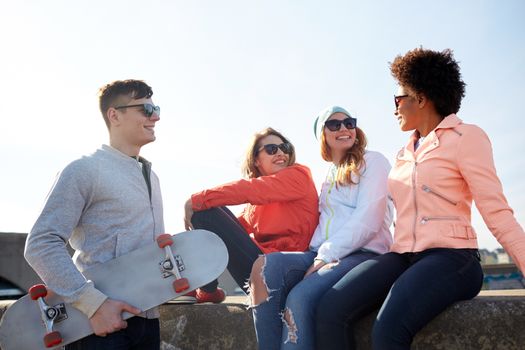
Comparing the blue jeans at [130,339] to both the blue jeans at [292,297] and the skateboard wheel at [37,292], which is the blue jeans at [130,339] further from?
the blue jeans at [292,297]

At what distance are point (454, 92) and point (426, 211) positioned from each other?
2.70 ft

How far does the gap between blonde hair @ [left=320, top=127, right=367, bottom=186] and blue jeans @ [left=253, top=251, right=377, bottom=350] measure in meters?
0.58

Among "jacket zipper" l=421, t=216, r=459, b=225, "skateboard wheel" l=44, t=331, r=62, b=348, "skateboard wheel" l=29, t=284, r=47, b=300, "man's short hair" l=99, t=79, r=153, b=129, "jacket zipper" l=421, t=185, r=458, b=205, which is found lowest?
"skateboard wheel" l=44, t=331, r=62, b=348

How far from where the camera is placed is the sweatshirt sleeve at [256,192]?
12.3ft

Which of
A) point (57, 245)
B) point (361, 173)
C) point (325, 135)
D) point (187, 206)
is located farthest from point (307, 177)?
point (57, 245)

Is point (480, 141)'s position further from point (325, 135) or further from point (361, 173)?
point (325, 135)

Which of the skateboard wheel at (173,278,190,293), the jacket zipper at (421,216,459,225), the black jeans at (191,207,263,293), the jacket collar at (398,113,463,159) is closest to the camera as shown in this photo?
the jacket zipper at (421,216,459,225)

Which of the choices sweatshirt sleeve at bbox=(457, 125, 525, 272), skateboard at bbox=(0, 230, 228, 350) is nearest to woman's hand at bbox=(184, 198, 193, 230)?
skateboard at bbox=(0, 230, 228, 350)

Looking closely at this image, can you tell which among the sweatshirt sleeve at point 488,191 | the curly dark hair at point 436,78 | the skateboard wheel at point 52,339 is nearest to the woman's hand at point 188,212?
the skateboard wheel at point 52,339

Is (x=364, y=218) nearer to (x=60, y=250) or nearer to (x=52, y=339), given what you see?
(x=60, y=250)

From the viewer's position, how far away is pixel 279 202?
3844 millimetres

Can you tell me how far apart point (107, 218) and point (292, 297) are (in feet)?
3.86

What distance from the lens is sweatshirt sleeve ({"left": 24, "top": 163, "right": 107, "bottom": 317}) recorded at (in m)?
2.54

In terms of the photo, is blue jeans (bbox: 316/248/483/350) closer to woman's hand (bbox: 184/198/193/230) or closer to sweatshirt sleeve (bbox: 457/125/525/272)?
sweatshirt sleeve (bbox: 457/125/525/272)
